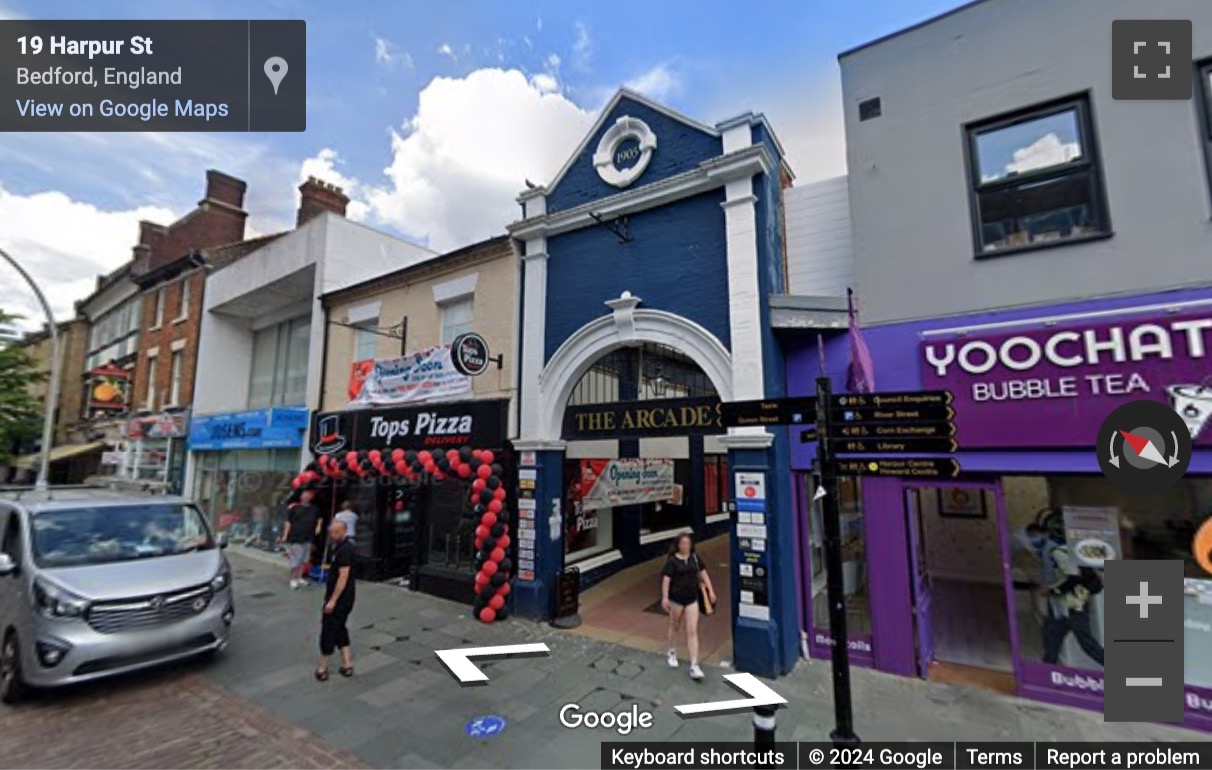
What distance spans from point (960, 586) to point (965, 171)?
8.28 metres

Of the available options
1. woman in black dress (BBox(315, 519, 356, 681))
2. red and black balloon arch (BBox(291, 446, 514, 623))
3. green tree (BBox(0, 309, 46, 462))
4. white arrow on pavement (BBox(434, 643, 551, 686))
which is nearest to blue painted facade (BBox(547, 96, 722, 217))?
red and black balloon arch (BBox(291, 446, 514, 623))

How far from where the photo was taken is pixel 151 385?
62.8 feet

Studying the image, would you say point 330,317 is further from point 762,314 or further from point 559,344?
point 762,314

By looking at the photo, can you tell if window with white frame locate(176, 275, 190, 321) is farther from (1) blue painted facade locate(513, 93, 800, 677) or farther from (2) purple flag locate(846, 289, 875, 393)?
(2) purple flag locate(846, 289, 875, 393)

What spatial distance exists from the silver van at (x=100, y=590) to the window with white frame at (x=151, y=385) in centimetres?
1379

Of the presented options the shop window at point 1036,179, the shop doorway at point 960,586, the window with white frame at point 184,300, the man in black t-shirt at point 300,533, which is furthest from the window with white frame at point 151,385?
the shop window at point 1036,179

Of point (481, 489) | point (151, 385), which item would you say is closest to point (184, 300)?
point (151, 385)

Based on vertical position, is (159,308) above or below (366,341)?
above

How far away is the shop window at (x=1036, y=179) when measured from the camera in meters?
6.12

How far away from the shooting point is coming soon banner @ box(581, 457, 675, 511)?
34.6 feet

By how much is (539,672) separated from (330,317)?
10.7 meters

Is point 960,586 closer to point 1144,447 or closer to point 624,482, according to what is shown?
point 1144,447

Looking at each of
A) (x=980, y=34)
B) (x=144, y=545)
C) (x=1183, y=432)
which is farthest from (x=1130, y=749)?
(x=144, y=545)

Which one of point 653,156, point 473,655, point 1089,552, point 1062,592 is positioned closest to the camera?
point 1089,552
